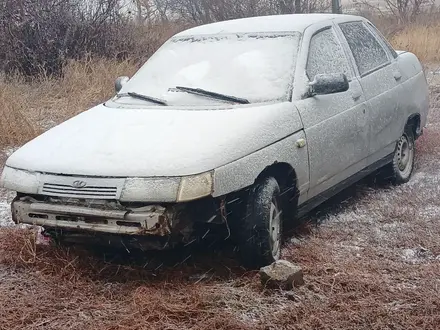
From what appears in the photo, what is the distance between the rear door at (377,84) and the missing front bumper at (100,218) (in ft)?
8.24

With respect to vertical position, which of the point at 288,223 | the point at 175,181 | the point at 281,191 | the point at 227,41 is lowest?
the point at 288,223

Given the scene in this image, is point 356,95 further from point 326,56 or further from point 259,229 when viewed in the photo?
point 259,229

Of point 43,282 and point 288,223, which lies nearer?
point 43,282

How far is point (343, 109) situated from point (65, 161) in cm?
227

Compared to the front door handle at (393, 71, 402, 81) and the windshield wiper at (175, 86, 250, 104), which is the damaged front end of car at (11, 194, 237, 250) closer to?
the windshield wiper at (175, 86, 250, 104)

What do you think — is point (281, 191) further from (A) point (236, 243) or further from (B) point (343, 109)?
(B) point (343, 109)

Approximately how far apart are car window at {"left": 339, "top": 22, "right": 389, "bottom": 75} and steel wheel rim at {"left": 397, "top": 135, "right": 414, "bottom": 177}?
798mm

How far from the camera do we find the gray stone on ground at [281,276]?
4168 mm

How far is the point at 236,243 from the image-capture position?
4.57 m

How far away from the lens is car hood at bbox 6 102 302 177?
421 cm

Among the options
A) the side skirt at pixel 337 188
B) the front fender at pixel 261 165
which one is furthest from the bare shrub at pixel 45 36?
the front fender at pixel 261 165

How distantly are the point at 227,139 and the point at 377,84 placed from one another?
2257mm

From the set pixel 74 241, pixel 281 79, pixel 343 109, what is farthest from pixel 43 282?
pixel 343 109

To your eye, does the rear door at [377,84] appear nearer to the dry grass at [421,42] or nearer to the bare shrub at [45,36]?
the bare shrub at [45,36]
